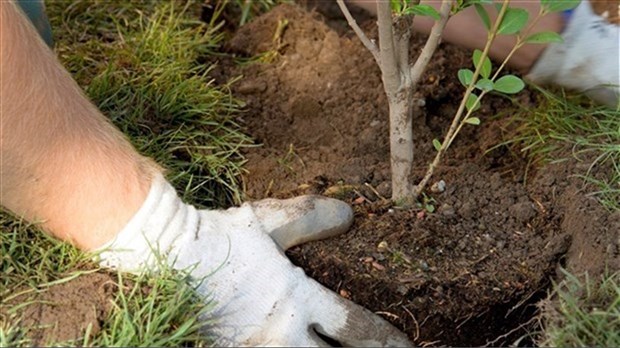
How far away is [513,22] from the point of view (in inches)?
73.7

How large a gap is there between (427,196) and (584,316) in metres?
0.52

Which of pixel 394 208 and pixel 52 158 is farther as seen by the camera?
pixel 394 208

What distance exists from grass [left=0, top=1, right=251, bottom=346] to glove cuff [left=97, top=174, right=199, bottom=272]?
3 centimetres

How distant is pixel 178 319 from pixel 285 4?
1265 millimetres

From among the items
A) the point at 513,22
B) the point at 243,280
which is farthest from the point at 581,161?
the point at 243,280

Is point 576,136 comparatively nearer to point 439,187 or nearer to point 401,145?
point 439,187

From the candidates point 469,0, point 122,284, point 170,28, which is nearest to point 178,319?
point 122,284

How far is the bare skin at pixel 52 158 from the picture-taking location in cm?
188

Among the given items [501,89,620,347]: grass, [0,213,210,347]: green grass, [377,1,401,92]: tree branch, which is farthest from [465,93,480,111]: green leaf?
[0,213,210,347]: green grass

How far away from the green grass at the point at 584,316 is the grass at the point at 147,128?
60 cm

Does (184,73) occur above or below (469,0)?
below

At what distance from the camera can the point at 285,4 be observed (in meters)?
2.83

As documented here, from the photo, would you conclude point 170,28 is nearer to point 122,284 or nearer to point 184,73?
point 184,73

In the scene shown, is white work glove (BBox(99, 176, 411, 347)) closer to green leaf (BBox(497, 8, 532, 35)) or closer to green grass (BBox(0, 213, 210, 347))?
green grass (BBox(0, 213, 210, 347))
